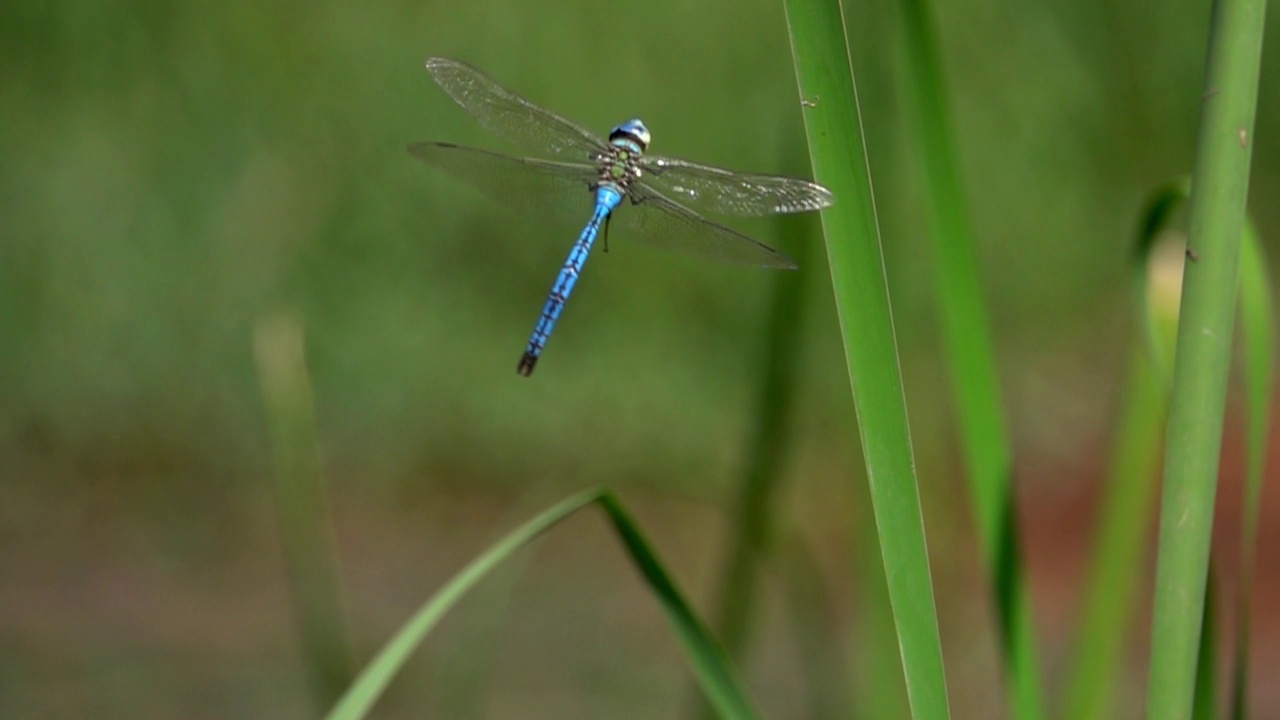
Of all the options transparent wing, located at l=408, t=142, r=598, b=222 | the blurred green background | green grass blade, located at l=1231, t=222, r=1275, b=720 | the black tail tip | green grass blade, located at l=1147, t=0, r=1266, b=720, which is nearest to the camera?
green grass blade, located at l=1147, t=0, r=1266, b=720

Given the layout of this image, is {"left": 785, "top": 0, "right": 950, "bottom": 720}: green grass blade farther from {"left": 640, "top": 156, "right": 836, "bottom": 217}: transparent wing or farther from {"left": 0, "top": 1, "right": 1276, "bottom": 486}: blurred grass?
{"left": 0, "top": 1, "right": 1276, "bottom": 486}: blurred grass

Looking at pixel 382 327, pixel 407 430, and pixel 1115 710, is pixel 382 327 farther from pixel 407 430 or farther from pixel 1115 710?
pixel 1115 710

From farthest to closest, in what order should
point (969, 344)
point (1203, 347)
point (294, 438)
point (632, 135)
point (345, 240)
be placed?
1. point (345, 240)
2. point (632, 135)
3. point (294, 438)
4. point (969, 344)
5. point (1203, 347)

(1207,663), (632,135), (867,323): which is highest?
(632,135)

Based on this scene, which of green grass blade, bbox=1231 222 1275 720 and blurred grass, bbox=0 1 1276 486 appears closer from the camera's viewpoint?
green grass blade, bbox=1231 222 1275 720

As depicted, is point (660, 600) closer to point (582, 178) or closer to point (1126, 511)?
point (1126, 511)

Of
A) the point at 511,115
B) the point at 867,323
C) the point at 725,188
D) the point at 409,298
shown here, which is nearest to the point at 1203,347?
the point at 867,323

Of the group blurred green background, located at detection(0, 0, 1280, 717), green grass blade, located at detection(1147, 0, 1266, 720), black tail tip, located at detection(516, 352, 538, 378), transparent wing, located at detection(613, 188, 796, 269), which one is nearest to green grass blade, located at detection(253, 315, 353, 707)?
black tail tip, located at detection(516, 352, 538, 378)
